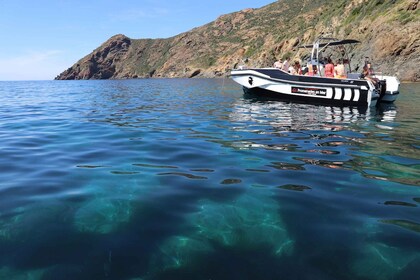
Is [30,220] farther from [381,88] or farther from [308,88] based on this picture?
[381,88]

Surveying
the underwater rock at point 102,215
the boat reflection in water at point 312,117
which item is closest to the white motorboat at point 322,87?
the boat reflection in water at point 312,117

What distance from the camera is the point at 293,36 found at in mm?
84812

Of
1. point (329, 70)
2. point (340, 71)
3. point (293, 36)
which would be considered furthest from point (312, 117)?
point (293, 36)

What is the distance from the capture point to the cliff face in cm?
4255

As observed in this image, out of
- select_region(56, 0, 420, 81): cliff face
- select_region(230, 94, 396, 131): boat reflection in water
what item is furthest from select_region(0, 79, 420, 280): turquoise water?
select_region(56, 0, 420, 81): cliff face

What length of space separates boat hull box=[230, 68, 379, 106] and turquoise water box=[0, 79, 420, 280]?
7.71 meters

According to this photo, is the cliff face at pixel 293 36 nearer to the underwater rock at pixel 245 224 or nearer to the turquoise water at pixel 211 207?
the turquoise water at pixel 211 207

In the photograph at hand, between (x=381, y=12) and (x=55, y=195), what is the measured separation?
57.5m

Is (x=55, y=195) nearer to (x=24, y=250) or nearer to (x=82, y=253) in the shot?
(x=24, y=250)

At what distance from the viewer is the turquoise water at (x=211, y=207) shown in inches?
134

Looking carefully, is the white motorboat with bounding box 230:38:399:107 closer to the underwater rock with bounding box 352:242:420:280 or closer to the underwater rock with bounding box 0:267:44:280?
the underwater rock with bounding box 352:242:420:280

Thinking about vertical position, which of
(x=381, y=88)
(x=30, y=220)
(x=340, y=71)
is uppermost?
(x=340, y=71)

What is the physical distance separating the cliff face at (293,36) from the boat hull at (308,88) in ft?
59.9

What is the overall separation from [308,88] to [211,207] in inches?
596
